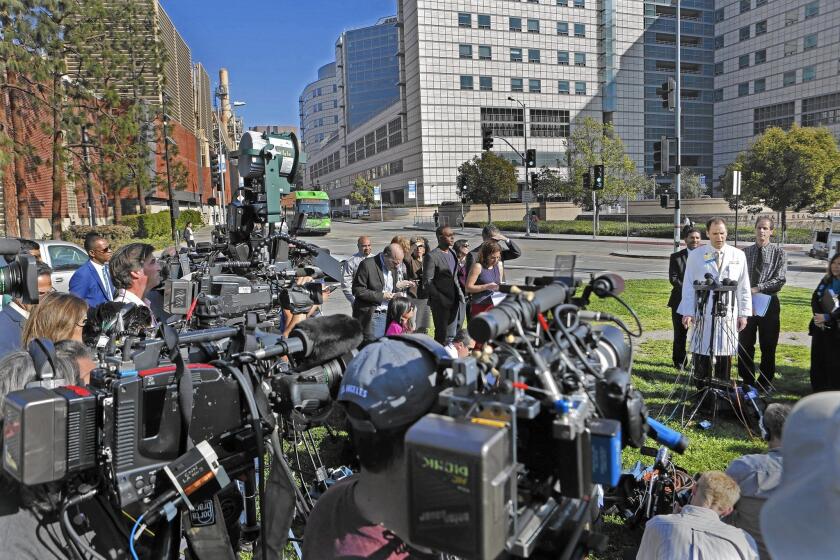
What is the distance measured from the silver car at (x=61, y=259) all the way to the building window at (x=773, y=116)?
72.4 metres

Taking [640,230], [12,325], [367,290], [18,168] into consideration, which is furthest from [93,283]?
[640,230]

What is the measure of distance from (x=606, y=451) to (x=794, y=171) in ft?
147

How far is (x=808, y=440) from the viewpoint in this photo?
93cm

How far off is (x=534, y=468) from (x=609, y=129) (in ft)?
185

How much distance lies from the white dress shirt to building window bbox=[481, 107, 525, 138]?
70.2 metres

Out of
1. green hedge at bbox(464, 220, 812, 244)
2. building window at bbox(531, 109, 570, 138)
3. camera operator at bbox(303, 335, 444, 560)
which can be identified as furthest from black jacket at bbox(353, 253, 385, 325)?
building window at bbox(531, 109, 570, 138)

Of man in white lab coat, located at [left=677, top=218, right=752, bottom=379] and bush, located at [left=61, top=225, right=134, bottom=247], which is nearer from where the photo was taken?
man in white lab coat, located at [left=677, top=218, right=752, bottom=379]

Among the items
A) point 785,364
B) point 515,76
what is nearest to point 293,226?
point 785,364

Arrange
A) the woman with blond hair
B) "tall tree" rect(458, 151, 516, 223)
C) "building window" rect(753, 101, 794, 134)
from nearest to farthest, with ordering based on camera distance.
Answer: the woman with blond hair, "tall tree" rect(458, 151, 516, 223), "building window" rect(753, 101, 794, 134)

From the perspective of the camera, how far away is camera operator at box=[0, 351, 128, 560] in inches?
79.4

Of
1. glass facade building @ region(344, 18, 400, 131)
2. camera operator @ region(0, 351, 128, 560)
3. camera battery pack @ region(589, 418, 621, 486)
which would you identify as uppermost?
glass facade building @ region(344, 18, 400, 131)

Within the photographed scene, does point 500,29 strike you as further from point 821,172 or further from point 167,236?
point 167,236

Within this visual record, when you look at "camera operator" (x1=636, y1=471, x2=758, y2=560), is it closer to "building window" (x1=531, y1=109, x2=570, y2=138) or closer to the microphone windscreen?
the microphone windscreen

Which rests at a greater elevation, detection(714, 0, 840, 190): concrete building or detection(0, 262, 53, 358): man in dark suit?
detection(714, 0, 840, 190): concrete building
